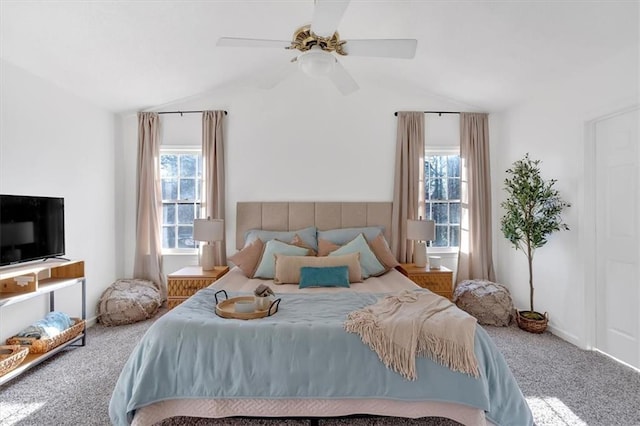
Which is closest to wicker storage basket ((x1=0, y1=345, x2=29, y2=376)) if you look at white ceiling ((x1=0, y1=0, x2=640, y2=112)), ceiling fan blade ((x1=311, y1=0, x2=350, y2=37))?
white ceiling ((x1=0, y1=0, x2=640, y2=112))

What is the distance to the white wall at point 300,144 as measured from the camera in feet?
14.2

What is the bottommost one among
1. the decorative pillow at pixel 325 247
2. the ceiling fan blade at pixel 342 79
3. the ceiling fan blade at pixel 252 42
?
the decorative pillow at pixel 325 247

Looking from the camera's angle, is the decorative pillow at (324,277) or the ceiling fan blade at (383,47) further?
the decorative pillow at (324,277)

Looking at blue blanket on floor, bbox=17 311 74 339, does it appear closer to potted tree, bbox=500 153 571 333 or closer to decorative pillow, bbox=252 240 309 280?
decorative pillow, bbox=252 240 309 280

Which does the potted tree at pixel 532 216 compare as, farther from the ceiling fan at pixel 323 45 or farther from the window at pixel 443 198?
the ceiling fan at pixel 323 45

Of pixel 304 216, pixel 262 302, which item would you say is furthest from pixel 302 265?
pixel 304 216

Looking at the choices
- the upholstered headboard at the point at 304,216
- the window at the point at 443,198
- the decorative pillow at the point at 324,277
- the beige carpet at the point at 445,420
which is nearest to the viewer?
the beige carpet at the point at 445,420

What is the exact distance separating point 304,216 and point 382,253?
1136 millimetres

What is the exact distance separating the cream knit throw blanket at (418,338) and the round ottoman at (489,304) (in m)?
2.02

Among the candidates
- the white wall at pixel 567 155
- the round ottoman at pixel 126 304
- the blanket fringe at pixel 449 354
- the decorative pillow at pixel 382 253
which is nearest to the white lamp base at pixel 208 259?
the round ottoman at pixel 126 304

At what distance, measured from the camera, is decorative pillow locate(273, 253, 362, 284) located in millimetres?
3170

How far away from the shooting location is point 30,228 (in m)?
2.82

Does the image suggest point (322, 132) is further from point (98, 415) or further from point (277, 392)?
point (98, 415)

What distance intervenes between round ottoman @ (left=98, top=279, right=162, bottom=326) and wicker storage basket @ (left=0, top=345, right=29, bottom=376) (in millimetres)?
1102
